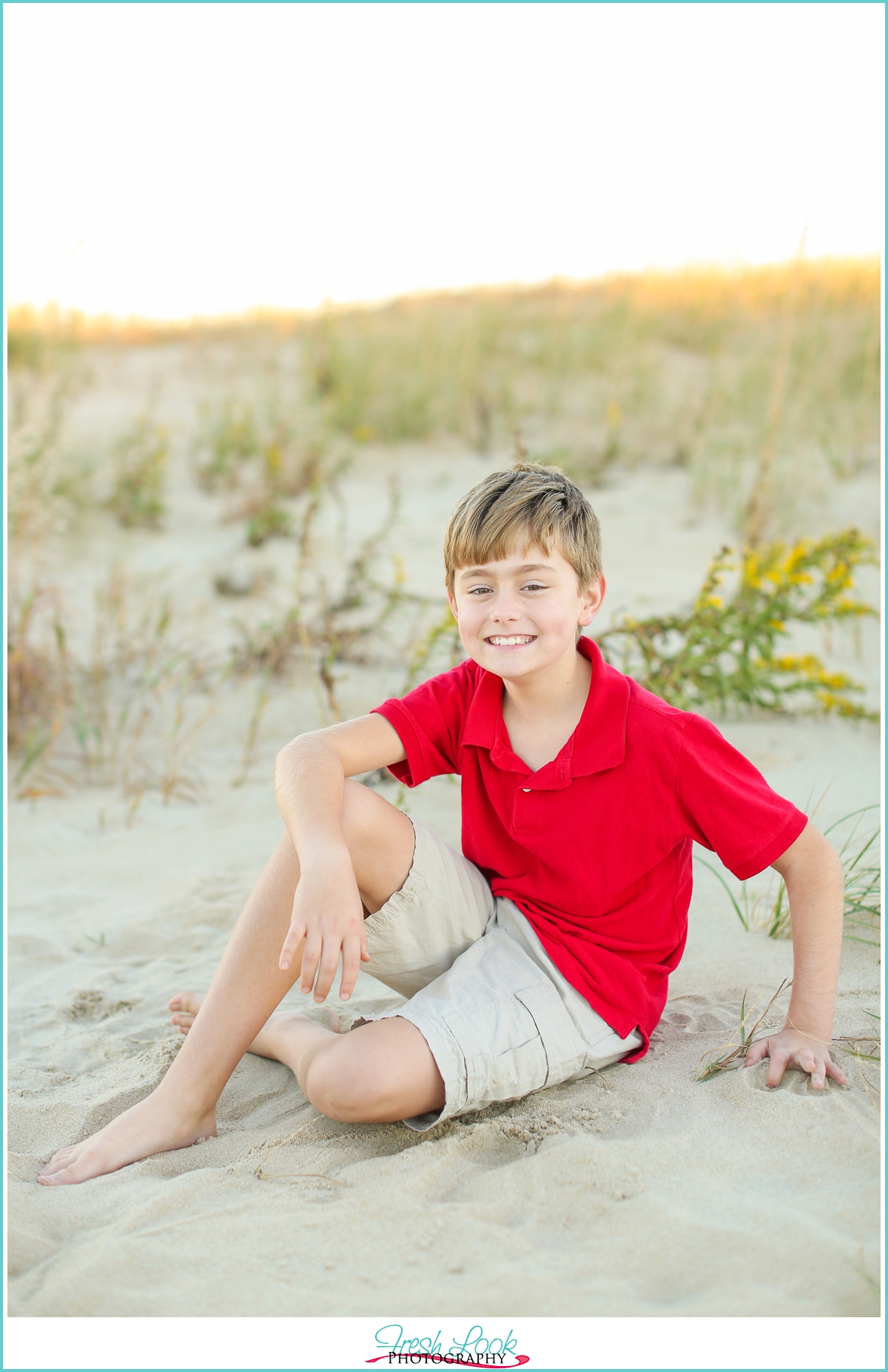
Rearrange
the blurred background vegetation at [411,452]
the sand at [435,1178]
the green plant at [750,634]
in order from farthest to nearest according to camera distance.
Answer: the blurred background vegetation at [411,452], the green plant at [750,634], the sand at [435,1178]

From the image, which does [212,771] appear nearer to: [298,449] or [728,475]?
[298,449]

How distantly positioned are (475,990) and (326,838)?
1.28ft

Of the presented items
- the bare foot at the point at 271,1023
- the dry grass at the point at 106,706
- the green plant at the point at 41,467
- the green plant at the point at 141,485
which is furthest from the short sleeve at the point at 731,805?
the green plant at the point at 141,485

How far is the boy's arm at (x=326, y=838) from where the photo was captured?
1707mm

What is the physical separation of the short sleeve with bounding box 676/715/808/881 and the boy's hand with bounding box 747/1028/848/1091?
0.31 m

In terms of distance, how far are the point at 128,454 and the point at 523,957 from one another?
15.6 ft

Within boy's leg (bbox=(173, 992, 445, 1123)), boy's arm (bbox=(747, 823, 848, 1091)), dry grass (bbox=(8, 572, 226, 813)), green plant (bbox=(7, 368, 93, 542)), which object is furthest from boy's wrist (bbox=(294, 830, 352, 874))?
green plant (bbox=(7, 368, 93, 542))

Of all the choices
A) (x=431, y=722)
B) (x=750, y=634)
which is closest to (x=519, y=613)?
(x=431, y=722)

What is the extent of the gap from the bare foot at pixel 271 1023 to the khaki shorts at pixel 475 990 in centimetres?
14

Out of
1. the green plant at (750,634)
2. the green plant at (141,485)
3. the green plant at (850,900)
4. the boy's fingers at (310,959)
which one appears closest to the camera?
the boy's fingers at (310,959)

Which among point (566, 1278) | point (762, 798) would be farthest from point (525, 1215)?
point (762, 798)

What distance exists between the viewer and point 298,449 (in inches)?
234

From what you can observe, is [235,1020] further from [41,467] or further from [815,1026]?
[41,467]

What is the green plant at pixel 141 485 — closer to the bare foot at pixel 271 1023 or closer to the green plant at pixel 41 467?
the green plant at pixel 41 467
